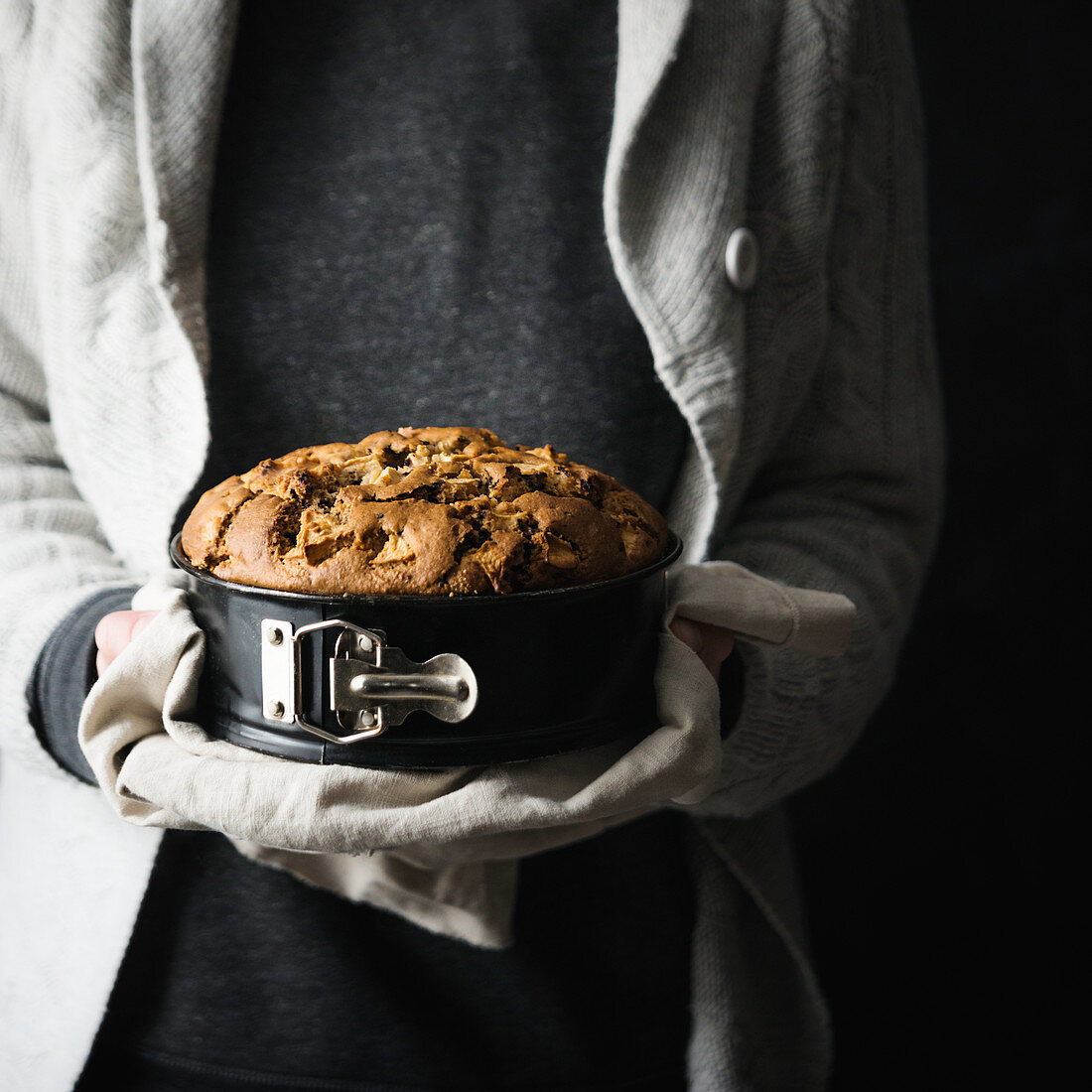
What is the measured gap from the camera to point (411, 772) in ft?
1.88

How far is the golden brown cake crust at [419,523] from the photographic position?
21.8 inches

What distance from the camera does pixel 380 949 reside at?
935 millimetres

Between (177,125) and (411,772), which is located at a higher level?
(177,125)

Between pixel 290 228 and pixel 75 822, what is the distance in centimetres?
65

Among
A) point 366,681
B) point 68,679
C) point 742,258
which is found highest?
point 742,258

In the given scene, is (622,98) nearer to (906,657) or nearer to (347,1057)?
(347,1057)

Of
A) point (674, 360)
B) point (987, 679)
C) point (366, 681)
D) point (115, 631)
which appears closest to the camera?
point (366, 681)

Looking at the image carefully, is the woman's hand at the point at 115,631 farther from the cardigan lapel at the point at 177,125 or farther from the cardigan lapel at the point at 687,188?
the cardigan lapel at the point at 687,188

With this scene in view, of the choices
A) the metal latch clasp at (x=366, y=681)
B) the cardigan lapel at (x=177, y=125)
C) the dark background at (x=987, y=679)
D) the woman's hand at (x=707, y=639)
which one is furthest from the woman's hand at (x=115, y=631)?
the dark background at (x=987, y=679)

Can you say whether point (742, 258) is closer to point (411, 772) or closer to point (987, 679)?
point (411, 772)

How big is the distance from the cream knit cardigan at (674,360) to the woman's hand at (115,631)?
0.28ft

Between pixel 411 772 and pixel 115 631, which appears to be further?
pixel 115 631

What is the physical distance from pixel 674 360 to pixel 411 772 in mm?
469

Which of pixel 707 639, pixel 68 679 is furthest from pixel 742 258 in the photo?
pixel 68 679
